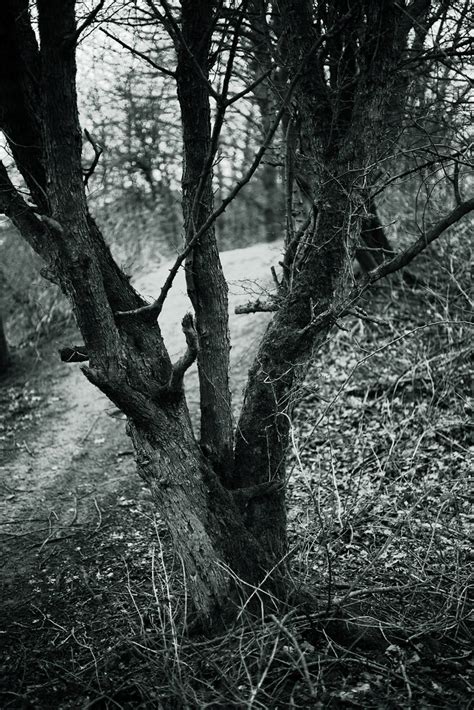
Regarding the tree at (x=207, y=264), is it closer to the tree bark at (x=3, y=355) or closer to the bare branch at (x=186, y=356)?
the bare branch at (x=186, y=356)

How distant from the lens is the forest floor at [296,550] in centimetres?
325

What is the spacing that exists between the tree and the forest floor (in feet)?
1.21

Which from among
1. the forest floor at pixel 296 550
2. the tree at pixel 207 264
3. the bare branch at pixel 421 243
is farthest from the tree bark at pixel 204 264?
the bare branch at pixel 421 243

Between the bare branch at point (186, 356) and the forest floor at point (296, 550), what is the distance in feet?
2.71

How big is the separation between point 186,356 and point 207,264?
1.00 meters

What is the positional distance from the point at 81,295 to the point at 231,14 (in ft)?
7.84

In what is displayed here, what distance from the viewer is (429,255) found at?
866cm

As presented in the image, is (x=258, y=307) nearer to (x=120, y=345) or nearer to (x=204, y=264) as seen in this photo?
(x=204, y=264)

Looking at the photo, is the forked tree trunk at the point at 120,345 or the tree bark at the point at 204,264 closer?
the forked tree trunk at the point at 120,345

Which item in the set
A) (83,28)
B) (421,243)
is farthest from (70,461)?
(83,28)

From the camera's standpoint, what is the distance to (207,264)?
4.18 m

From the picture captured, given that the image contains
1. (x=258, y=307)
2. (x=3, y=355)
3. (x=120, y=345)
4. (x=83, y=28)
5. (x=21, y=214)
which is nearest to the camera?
(x=83, y=28)

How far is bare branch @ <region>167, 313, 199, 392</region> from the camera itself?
343 centimetres

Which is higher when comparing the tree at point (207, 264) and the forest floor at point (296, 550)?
the tree at point (207, 264)
